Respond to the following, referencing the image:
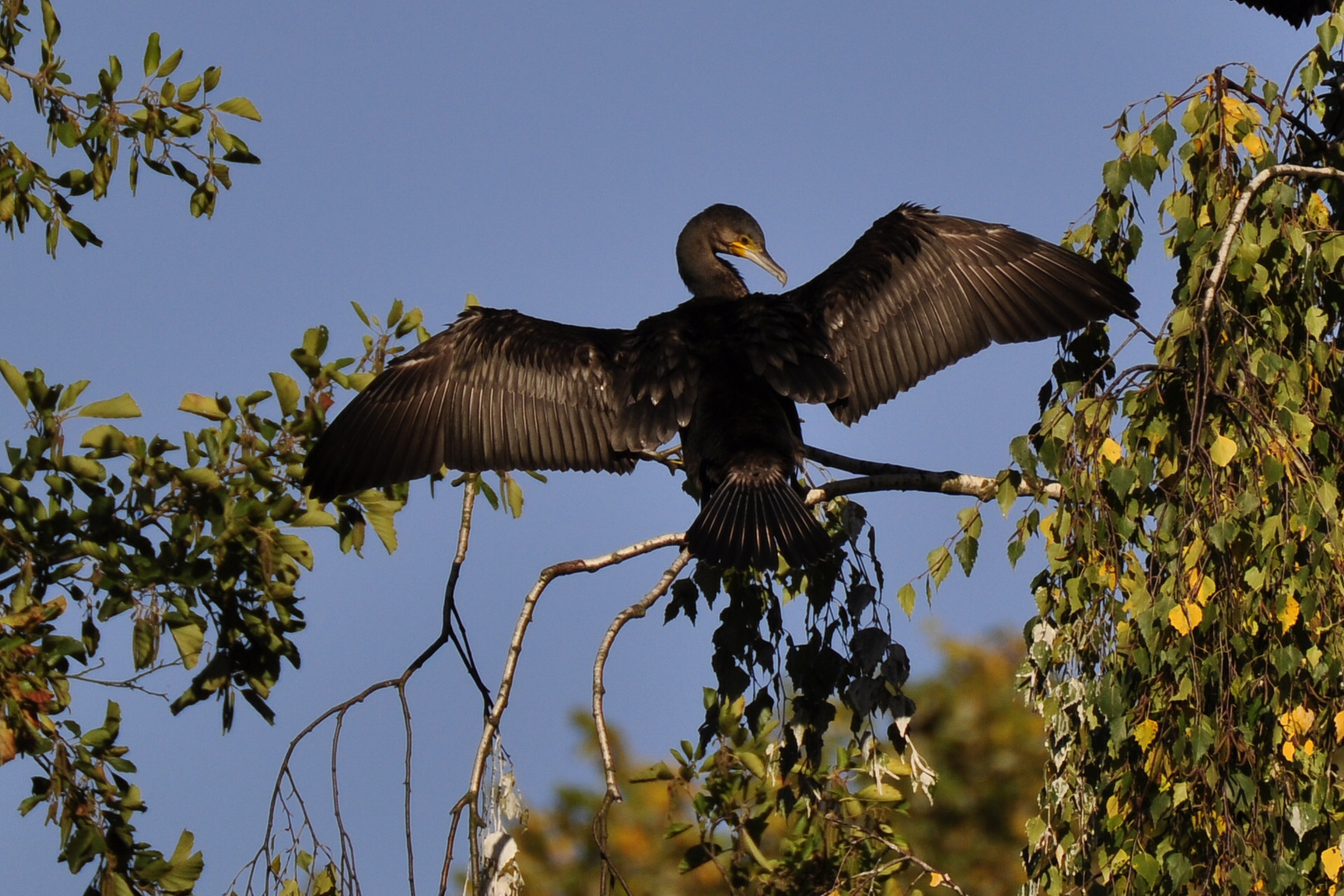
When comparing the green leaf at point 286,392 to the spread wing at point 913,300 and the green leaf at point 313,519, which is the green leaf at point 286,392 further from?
the spread wing at point 913,300

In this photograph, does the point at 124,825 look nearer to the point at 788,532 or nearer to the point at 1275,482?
the point at 788,532

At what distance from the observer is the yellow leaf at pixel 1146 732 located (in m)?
2.83

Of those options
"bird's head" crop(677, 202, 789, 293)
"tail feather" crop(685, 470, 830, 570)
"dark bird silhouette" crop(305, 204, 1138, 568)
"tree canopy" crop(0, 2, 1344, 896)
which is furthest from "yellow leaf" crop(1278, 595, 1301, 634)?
"bird's head" crop(677, 202, 789, 293)

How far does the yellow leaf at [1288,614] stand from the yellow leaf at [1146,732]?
0.29 meters

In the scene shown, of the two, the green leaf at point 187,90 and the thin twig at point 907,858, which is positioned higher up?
the green leaf at point 187,90

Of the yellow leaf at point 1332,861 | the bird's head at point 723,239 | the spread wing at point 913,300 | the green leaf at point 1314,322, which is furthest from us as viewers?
the bird's head at point 723,239

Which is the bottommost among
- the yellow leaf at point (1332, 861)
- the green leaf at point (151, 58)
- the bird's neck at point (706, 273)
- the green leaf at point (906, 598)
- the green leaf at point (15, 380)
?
the yellow leaf at point (1332, 861)

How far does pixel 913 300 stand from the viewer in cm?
475

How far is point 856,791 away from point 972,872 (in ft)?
7.53

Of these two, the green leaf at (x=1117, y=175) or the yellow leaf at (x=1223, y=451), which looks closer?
the yellow leaf at (x=1223, y=451)

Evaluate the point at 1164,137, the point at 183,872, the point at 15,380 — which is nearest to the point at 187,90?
the point at 15,380

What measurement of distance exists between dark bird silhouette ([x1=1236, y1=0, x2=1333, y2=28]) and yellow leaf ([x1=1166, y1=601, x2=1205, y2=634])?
357 centimetres

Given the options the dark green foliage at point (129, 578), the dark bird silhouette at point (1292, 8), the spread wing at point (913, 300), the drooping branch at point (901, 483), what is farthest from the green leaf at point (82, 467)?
the dark bird silhouette at point (1292, 8)

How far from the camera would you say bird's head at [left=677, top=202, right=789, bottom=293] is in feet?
18.1
